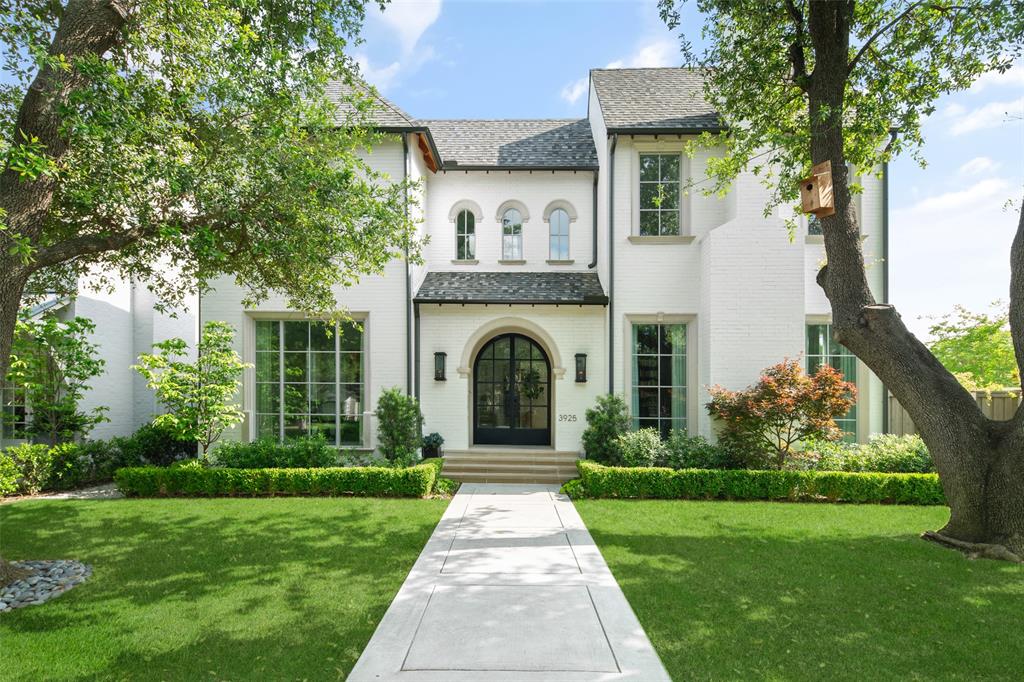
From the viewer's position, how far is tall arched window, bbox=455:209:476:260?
13.3 meters

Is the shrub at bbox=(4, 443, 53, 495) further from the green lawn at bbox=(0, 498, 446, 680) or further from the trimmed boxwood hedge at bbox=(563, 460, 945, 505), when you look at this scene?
the trimmed boxwood hedge at bbox=(563, 460, 945, 505)

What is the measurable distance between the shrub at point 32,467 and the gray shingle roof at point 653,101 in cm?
1316

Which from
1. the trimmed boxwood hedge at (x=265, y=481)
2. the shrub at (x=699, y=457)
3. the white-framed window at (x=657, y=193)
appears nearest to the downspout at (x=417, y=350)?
the trimmed boxwood hedge at (x=265, y=481)

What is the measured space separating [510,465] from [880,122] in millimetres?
8819

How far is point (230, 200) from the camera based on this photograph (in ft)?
20.9

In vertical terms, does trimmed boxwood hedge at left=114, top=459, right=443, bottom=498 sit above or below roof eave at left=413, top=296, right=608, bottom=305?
below

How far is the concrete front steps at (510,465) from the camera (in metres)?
10.8

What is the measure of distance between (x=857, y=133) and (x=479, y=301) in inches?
295

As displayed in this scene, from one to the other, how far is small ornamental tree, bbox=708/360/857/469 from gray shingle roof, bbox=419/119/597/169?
6640 mm

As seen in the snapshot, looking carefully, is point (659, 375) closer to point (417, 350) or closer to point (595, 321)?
point (595, 321)

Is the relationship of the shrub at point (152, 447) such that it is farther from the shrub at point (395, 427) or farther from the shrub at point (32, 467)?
the shrub at point (395, 427)

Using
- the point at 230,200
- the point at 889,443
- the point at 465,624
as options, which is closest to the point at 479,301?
the point at 230,200

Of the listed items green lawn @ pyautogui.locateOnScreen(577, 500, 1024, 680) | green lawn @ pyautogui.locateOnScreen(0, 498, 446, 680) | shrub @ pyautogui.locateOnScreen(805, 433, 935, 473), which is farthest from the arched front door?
shrub @ pyautogui.locateOnScreen(805, 433, 935, 473)

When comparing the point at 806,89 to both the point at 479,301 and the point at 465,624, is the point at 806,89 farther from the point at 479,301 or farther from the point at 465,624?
the point at 465,624
